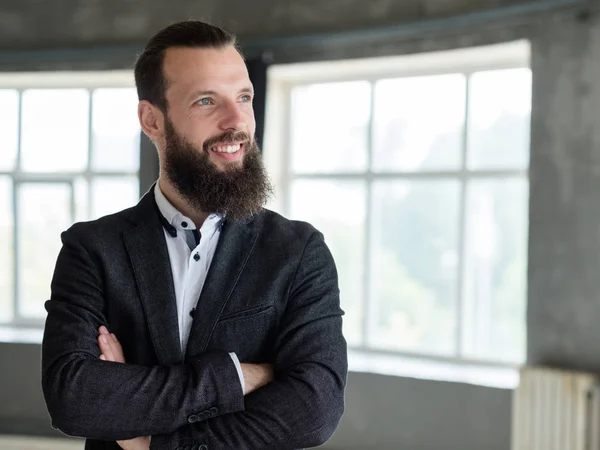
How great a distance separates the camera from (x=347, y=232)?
17.9 feet

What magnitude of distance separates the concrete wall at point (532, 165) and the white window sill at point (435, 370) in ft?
0.17

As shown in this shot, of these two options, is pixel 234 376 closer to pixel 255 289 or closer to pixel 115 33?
pixel 255 289

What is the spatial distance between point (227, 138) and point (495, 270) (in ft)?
11.7

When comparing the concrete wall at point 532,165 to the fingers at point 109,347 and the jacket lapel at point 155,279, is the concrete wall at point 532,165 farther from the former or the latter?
the fingers at point 109,347

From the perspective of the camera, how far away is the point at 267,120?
18.0 ft

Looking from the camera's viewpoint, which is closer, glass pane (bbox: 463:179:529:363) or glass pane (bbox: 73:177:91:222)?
glass pane (bbox: 463:179:529:363)

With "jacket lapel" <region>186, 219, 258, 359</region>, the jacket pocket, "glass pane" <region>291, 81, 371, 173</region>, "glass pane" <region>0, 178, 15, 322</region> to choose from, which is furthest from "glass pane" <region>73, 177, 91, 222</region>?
the jacket pocket

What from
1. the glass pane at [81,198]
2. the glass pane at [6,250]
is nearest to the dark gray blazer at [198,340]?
the glass pane at [81,198]

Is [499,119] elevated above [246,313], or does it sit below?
above

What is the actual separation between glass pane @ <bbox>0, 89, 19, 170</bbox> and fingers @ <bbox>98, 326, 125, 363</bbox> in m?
5.34

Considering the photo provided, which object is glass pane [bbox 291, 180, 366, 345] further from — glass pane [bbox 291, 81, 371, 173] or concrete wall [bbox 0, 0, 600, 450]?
concrete wall [bbox 0, 0, 600, 450]

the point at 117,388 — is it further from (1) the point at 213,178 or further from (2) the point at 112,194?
(2) the point at 112,194

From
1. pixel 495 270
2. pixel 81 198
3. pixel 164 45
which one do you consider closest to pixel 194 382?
pixel 164 45

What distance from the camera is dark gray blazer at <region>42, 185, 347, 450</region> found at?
155cm
